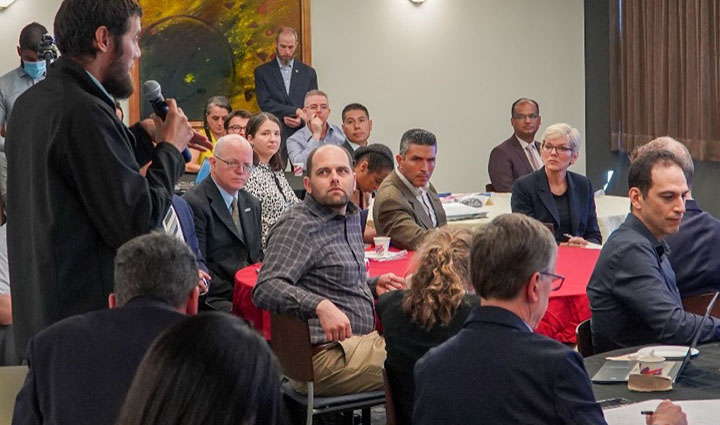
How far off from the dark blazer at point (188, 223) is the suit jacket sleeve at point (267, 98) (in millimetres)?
5073

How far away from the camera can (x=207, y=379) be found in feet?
4.36

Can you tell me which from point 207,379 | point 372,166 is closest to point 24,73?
point 372,166

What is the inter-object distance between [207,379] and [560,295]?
3.45 meters

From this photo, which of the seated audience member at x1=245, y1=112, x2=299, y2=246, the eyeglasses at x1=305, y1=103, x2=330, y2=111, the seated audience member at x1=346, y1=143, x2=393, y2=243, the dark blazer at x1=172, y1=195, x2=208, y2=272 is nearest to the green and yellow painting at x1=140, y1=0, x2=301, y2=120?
the eyeglasses at x1=305, y1=103, x2=330, y2=111

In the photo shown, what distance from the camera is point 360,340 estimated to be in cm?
436

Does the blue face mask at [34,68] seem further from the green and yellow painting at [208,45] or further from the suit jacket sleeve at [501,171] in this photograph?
the suit jacket sleeve at [501,171]

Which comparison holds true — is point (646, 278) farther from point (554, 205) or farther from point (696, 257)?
point (554, 205)

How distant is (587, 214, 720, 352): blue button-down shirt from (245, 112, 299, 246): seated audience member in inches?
114

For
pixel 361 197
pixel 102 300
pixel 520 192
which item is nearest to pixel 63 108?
pixel 102 300

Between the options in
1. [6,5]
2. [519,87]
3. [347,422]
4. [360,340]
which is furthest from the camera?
[519,87]

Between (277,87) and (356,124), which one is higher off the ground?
(277,87)

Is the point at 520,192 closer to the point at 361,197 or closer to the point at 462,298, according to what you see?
the point at 361,197

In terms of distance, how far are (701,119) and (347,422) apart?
579cm

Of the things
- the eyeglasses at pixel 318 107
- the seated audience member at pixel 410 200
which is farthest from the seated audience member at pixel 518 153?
the seated audience member at pixel 410 200
